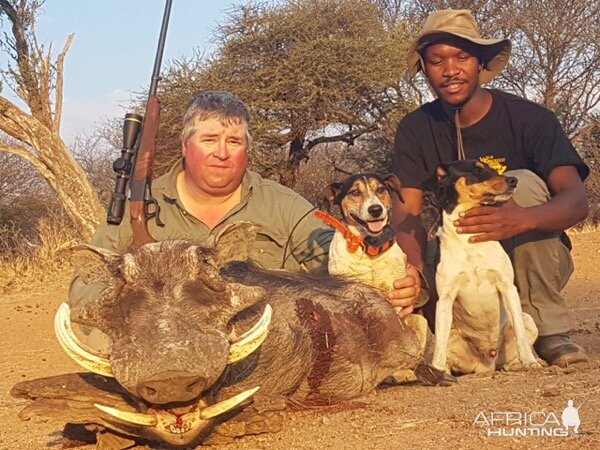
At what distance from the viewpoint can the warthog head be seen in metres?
2.25

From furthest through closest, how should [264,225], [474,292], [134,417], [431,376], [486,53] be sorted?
[486,53]
[264,225]
[474,292]
[431,376]
[134,417]

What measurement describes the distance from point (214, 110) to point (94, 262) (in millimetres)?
1585

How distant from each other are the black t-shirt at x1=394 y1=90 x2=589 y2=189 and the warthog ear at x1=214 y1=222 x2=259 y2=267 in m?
2.17

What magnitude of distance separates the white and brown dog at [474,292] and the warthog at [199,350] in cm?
86

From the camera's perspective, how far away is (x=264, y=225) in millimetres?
4391

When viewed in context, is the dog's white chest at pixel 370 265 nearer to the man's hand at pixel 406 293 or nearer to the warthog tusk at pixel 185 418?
the man's hand at pixel 406 293

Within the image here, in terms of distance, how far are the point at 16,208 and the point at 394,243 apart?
13.0 metres

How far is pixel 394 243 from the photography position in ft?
14.1

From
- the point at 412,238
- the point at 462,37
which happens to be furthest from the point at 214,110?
the point at 462,37

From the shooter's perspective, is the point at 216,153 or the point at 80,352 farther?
the point at 216,153

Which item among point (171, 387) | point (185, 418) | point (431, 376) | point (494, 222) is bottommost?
point (431, 376)

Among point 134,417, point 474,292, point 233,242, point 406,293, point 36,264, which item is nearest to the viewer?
point 134,417

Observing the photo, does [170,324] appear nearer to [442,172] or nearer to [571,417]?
[571,417]

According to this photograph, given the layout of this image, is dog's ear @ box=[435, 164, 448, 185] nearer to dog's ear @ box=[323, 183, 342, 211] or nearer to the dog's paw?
dog's ear @ box=[323, 183, 342, 211]
